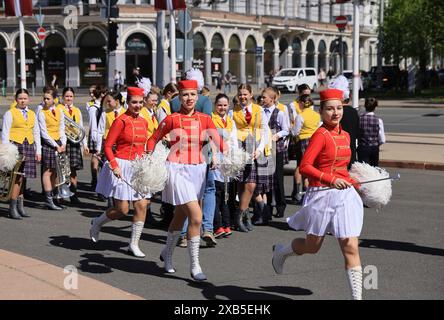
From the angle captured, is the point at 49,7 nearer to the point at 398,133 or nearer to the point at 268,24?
the point at 268,24

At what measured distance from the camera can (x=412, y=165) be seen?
15320mm

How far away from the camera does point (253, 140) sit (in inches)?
366

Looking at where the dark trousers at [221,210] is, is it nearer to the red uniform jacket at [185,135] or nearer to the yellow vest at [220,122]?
the yellow vest at [220,122]

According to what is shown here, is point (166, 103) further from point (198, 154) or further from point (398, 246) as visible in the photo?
point (398, 246)

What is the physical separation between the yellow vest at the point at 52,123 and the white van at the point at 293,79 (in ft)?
138

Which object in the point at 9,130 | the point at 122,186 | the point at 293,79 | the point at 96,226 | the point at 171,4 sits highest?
the point at 171,4

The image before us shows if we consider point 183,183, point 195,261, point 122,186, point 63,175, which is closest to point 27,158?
point 63,175

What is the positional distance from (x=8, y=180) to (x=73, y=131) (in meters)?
1.43

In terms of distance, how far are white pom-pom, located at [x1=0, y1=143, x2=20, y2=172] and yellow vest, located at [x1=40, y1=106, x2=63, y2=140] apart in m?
0.83

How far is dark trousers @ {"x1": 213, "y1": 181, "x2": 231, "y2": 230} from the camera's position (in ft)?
29.6

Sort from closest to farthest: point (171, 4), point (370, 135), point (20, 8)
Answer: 1. point (370, 135)
2. point (20, 8)
3. point (171, 4)

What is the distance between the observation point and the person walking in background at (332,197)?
231 inches

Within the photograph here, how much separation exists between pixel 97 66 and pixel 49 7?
18.7 ft
